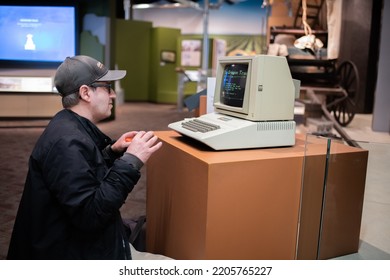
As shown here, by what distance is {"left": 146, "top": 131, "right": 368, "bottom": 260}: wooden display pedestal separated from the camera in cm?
163

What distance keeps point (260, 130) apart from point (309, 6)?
9.01ft

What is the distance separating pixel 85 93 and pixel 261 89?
2.40 ft

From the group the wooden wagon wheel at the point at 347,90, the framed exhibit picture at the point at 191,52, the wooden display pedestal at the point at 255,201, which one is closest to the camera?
the wooden display pedestal at the point at 255,201

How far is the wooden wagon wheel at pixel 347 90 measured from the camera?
6.19 metres

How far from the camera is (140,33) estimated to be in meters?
10.9

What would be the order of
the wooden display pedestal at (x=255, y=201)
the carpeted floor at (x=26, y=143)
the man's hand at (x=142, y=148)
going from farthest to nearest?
the carpeted floor at (x=26, y=143), the wooden display pedestal at (x=255, y=201), the man's hand at (x=142, y=148)

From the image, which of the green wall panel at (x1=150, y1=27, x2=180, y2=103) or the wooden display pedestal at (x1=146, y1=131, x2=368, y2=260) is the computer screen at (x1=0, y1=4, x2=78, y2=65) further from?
the wooden display pedestal at (x1=146, y1=131, x2=368, y2=260)

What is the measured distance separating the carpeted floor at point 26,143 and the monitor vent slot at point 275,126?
1.51 meters

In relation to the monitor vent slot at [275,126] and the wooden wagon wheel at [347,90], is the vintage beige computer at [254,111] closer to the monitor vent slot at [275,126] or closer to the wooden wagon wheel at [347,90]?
the monitor vent slot at [275,126]

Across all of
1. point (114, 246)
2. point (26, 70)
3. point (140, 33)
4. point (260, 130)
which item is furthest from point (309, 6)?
point (140, 33)

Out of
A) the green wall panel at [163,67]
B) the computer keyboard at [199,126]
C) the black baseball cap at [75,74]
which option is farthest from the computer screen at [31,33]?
the black baseball cap at [75,74]

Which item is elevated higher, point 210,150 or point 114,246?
point 210,150

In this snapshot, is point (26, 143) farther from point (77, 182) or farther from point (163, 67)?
point (163, 67)
